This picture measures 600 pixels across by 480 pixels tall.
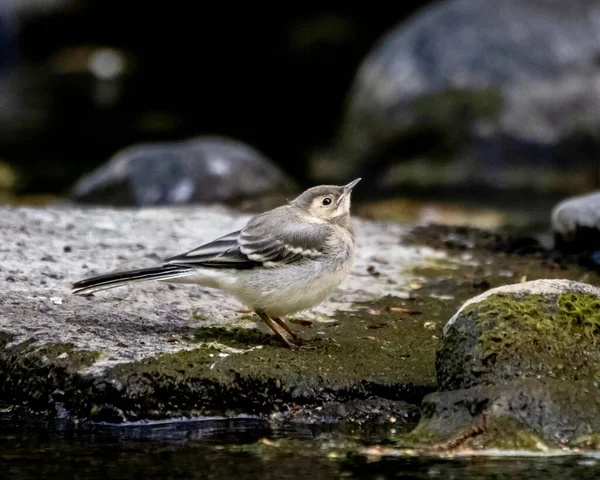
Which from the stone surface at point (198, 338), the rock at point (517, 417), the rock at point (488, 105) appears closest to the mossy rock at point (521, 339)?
the rock at point (517, 417)

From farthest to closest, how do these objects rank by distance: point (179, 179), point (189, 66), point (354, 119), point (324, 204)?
1. point (189, 66)
2. point (354, 119)
3. point (179, 179)
4. point (324, 204)

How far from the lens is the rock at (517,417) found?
5340mm

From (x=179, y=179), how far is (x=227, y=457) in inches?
327

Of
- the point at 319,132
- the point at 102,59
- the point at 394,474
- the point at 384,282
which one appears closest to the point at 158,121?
the point at 319,132

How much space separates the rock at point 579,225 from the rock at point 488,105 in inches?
240

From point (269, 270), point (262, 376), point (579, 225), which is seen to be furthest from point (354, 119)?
point (262, 376)

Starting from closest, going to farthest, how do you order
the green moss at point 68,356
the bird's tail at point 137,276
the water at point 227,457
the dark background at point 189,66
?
the water at point 227,457
the green moss at point 68,356
the bird's tail at point 137,276
the dark background at point 189,66

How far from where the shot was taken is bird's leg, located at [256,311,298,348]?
21.4 feet

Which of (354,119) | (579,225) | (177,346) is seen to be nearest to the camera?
(177,346)

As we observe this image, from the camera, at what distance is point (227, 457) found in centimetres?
533

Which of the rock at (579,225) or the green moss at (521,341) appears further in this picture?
the rock at (579,225)

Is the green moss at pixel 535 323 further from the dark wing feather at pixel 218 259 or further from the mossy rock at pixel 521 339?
the dark wing feather at pixel 218 259

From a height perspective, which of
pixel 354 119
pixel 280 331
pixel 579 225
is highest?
pixel 354 119

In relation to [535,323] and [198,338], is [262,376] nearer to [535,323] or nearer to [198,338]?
[198,338]
